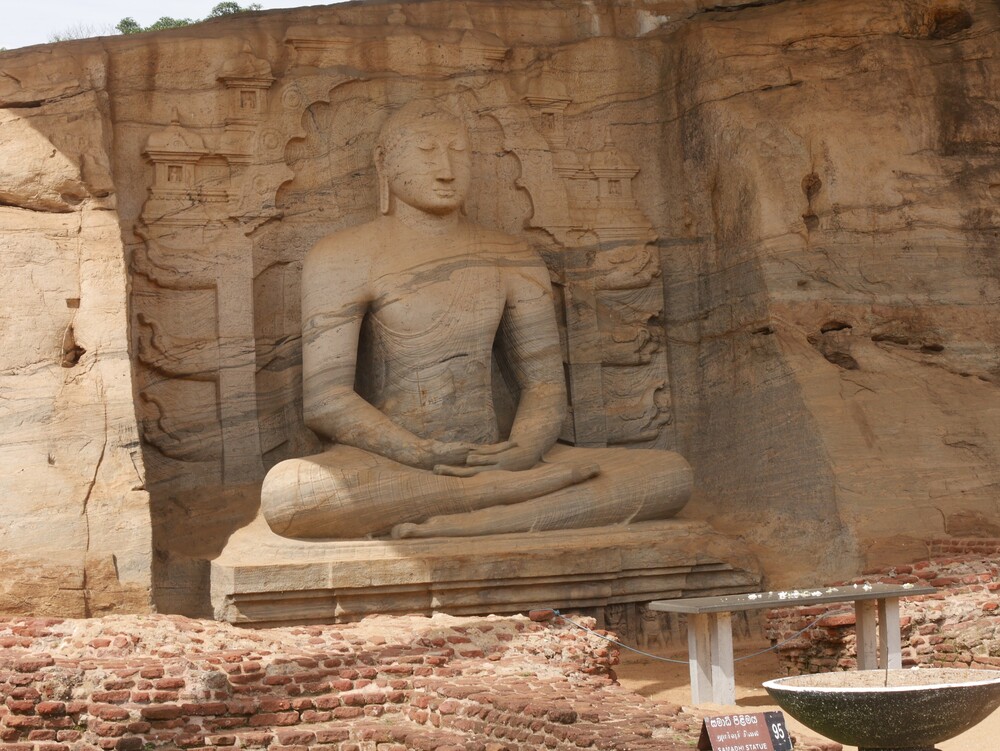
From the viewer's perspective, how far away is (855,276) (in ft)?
36.4

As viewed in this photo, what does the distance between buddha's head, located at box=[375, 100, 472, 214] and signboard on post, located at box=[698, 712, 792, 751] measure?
5930mm

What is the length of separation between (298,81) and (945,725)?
300 inches

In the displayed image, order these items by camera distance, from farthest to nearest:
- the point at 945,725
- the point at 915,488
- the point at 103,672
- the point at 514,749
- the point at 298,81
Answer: the point at 298,81 → the point at 915,488 → the point at 103,672 → the point at 514,749 → the point at 945,725

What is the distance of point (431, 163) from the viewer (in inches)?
435

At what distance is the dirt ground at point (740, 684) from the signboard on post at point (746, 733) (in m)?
1.26

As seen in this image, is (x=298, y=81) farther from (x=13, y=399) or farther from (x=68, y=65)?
(x=13, y=399)

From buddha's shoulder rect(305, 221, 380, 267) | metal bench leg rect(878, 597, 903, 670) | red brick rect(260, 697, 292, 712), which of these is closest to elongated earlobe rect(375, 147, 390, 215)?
buddha's shoulder rect(305, 221, 380, 267)

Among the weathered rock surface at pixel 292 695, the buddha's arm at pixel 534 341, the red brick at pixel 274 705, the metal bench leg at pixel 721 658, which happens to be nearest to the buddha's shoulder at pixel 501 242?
the buddha's arm at pixel 534 341

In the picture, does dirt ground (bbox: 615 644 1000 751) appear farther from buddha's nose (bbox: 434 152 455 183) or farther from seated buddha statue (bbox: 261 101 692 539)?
buddha's nose (bbox: 434 152 455 183)

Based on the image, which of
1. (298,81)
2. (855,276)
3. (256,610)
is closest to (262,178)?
(298,81)

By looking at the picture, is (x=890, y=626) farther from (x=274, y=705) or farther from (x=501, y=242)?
(x=501, y=242)

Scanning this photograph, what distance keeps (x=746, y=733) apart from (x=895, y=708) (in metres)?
0.59

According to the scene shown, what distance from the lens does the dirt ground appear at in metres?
7.28

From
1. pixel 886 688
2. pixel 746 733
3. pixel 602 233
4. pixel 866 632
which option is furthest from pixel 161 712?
pixel 602 233
